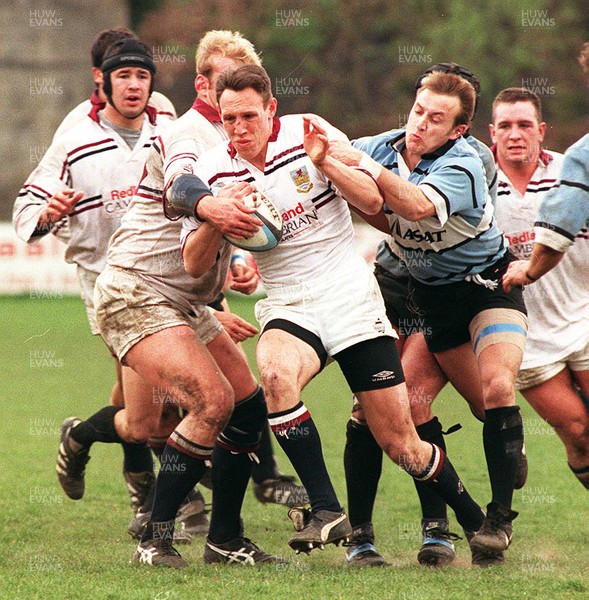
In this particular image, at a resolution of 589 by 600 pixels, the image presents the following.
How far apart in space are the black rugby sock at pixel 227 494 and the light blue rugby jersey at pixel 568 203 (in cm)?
173

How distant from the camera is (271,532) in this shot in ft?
21.6

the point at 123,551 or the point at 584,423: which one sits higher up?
the point at 584,423

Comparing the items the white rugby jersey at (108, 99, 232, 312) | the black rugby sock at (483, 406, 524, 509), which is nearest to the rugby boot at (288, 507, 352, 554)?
the black rugby sock at (483, 406, 524, 509)

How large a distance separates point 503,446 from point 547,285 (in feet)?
5.09

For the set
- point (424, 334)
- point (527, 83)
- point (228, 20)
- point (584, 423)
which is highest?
point (228, 20)

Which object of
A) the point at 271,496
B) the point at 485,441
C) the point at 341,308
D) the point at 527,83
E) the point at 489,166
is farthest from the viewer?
the point at 527,83

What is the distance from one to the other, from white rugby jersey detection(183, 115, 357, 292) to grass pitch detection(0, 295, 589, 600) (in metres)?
1.29

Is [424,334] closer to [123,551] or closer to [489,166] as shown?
[489,166]

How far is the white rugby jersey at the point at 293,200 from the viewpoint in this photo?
17.2 feet

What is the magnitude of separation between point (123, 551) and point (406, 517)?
1.74m

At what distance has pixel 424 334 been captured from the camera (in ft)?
19.6

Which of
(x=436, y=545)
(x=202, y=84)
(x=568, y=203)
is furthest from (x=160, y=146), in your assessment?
(x=436, y=545)

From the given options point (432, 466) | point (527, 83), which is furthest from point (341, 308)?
point (527, 83)

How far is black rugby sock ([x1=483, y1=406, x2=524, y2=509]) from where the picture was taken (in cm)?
556
